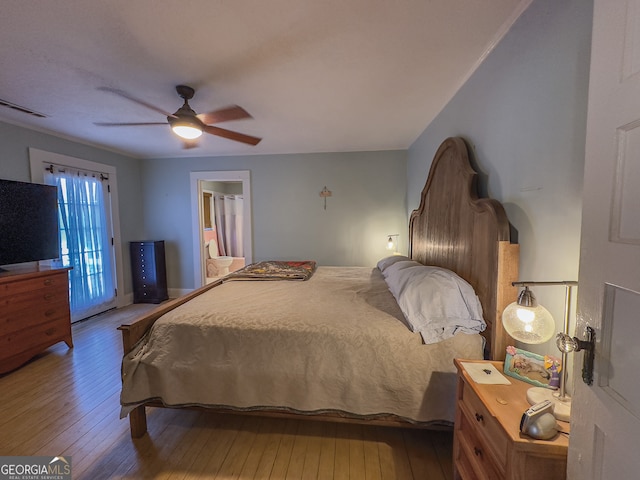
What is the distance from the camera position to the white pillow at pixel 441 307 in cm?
139

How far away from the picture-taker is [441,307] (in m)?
1.44

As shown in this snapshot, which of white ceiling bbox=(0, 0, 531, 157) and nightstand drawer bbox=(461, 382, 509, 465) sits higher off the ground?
white ceiling bbox=(0, 0, 531, 157)

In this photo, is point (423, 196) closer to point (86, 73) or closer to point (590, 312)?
point (590, 312)

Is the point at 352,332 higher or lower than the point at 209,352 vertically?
higher

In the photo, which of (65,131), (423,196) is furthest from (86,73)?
(423,196)

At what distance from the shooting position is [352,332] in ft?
4.71

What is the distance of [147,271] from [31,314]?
176 cm

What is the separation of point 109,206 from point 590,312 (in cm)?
490

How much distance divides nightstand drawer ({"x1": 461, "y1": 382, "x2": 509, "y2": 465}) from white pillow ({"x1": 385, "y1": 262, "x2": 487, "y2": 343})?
30cm

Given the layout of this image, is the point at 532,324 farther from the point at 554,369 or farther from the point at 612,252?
the point at 612,252

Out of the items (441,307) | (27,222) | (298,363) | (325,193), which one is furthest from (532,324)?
(27,222)

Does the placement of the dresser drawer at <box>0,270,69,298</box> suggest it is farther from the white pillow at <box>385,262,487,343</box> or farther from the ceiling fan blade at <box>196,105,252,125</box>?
the white pillow at <box>385,262,487,343</box>

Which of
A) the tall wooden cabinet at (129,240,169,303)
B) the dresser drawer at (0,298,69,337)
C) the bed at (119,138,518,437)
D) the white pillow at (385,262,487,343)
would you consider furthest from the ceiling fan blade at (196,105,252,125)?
the tall wooden cabinet at (129,240,169,303)

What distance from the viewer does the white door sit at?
52cm
